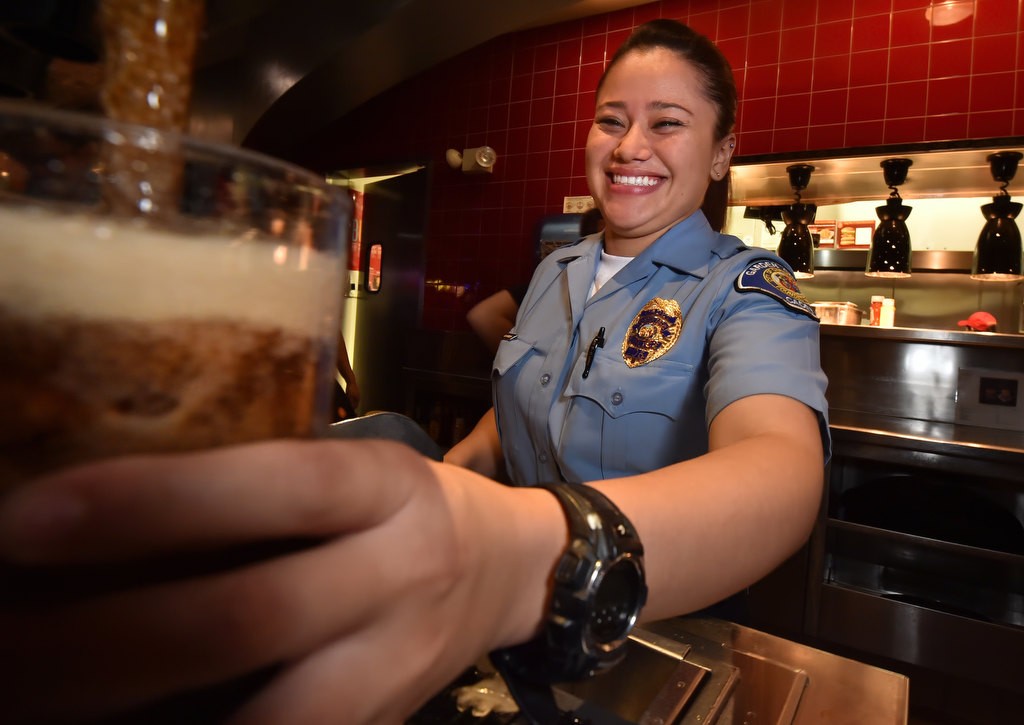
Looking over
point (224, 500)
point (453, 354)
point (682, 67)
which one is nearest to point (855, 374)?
point (682, 67)

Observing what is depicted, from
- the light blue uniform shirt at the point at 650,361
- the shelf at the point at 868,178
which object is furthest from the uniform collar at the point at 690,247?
the shelf at the point at 868,178

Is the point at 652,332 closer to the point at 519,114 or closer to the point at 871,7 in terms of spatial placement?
the point at 871,7

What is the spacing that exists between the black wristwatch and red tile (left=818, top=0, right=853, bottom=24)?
143 inches

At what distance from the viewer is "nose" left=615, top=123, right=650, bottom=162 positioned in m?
1.25

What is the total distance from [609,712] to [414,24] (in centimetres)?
179

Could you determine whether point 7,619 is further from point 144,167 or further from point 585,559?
point 585,559

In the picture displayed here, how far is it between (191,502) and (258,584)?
0.12 ft

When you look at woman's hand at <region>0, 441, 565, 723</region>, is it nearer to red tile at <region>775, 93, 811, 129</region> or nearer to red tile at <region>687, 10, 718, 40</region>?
red tile at <region>775, 93, 811, 129</region>

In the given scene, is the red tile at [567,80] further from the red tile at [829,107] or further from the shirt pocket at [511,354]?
the shirt pocket at [511,354]

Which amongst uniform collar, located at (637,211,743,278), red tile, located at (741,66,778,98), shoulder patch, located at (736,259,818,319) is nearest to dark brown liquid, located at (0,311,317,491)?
shoulder patch, located at (736,259,818,319)

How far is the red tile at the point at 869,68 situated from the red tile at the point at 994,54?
1.18ft

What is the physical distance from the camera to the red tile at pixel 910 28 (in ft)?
9.67

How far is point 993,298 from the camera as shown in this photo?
2.86m

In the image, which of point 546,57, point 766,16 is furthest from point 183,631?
point 546,57
